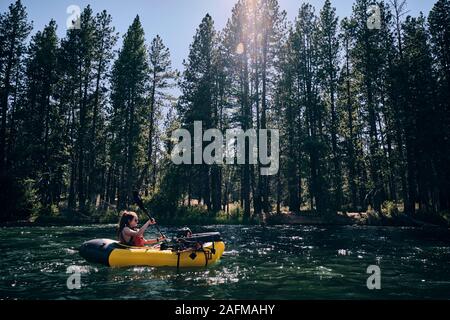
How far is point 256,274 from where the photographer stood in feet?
32.2

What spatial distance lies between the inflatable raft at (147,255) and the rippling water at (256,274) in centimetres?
25

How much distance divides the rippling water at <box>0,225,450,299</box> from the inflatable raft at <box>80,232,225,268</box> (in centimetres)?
25

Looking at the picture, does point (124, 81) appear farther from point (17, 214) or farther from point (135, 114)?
point (17, 214)

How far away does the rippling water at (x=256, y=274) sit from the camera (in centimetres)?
782

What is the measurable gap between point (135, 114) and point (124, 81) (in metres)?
3.71

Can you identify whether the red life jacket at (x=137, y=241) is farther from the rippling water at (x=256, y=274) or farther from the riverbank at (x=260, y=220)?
the riverbank at (x=260, y=220)

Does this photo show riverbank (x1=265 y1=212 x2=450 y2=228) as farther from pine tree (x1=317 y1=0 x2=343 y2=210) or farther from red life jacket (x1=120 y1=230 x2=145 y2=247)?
red life jacket (x1=120 y1=230 x2=145 y2=247)

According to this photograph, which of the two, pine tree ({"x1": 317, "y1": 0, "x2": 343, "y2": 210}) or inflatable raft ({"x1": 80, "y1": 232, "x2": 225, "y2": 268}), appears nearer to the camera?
inflatable raft ({"x1": 80, "y1": 232, "x2": 225, "y2": 268})

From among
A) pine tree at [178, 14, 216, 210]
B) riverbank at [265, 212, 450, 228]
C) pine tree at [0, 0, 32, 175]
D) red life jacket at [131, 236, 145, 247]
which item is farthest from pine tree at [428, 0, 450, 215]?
pine tree at [0, 0, 32, 175]

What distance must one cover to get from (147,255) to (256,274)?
346cm

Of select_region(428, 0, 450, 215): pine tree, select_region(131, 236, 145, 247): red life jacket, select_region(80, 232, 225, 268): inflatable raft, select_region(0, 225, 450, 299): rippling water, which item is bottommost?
select_region(0, 225, 450, 299): rippling water

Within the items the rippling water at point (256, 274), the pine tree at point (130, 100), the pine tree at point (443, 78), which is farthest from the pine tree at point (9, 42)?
the pine tree at point (443, 78)

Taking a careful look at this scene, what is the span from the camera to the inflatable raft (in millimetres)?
10477
